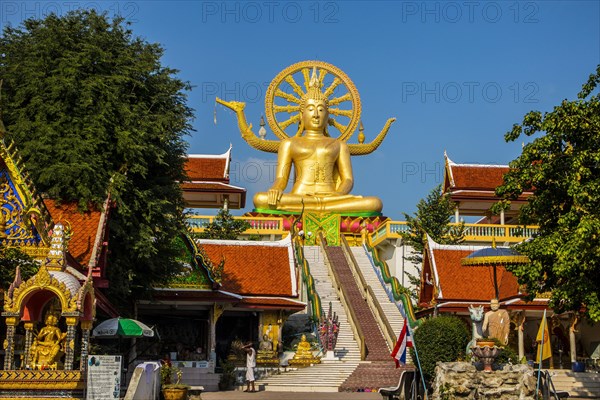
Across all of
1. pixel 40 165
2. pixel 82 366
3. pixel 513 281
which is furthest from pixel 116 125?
pixel 513 281

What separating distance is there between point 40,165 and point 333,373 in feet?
32.2

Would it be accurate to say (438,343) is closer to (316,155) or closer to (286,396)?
(286,396)

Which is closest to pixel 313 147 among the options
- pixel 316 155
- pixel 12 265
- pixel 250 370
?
pixel 316 155

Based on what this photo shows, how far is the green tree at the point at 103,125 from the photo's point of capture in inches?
789

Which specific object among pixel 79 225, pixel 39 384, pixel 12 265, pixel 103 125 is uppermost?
pixel 103 125

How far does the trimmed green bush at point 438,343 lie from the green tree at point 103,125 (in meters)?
6.14

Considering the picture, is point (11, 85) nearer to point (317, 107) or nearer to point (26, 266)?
point (26, 266)

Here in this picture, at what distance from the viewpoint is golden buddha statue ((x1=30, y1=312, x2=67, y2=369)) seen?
14.8m

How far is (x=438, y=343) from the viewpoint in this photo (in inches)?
743

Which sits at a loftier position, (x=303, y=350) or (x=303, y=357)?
(x=303, y=350)

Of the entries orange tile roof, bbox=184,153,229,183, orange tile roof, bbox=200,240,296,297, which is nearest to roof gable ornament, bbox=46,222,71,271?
orange tile roof, bbox=200,240,296,297

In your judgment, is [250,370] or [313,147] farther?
[313,147]

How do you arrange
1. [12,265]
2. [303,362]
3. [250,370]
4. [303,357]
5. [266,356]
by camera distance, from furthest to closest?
[266,356]
[303,357]
[303,362]
[250,370]
[12,265]

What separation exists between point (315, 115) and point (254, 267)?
18.1m
